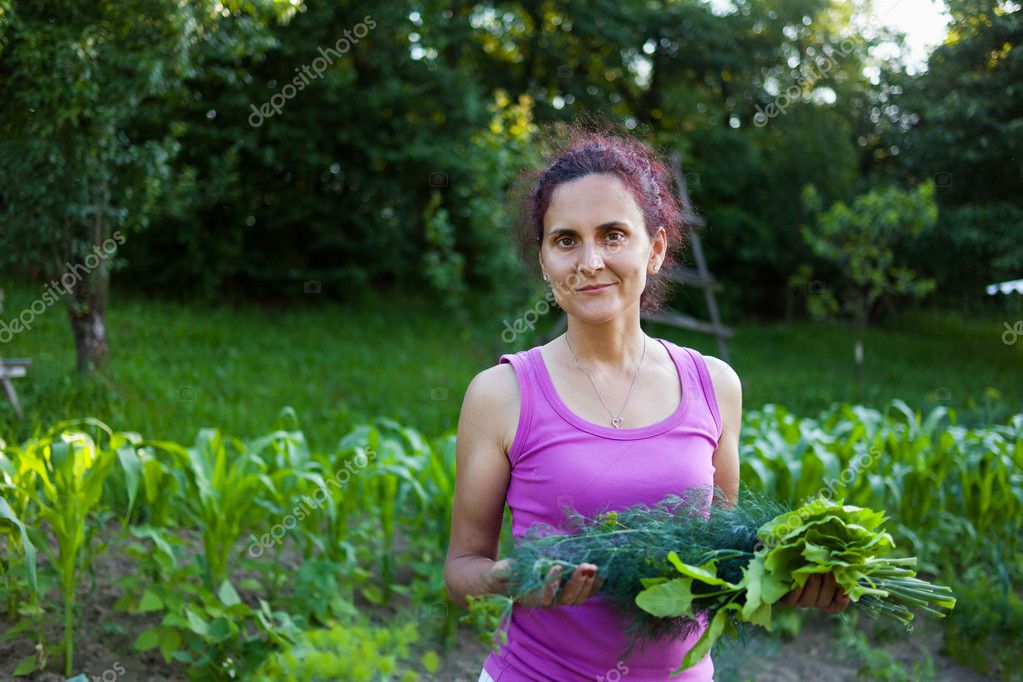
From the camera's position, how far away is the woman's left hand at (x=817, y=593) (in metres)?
1.36

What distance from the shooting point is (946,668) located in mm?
3389

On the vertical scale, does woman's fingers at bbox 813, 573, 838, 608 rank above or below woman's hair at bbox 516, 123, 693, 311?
below

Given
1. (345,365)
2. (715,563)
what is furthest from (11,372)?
(345,365)

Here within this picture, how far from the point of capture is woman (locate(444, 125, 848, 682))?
59.7 inches

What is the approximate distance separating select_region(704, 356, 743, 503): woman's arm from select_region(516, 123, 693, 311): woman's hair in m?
0.26

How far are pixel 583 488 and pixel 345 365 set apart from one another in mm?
7100

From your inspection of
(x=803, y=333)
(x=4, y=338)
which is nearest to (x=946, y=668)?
(x=4, y=338)

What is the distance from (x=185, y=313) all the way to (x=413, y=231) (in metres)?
4.87

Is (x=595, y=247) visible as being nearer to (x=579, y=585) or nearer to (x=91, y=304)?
(x=579, y=585)

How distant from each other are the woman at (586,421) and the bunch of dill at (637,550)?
7 cm

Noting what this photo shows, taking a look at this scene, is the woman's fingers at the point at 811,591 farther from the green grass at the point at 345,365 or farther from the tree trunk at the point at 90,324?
the tree trunk at the point at 90,324

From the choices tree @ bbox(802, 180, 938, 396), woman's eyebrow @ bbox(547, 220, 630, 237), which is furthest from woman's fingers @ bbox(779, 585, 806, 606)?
tree @ bbox(802, 180, 938, 396)

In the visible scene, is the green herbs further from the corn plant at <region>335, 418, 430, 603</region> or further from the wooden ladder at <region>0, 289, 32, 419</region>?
the wooden ladder at <region>0, 289, 32, 419</region>

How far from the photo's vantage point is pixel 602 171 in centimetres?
165
